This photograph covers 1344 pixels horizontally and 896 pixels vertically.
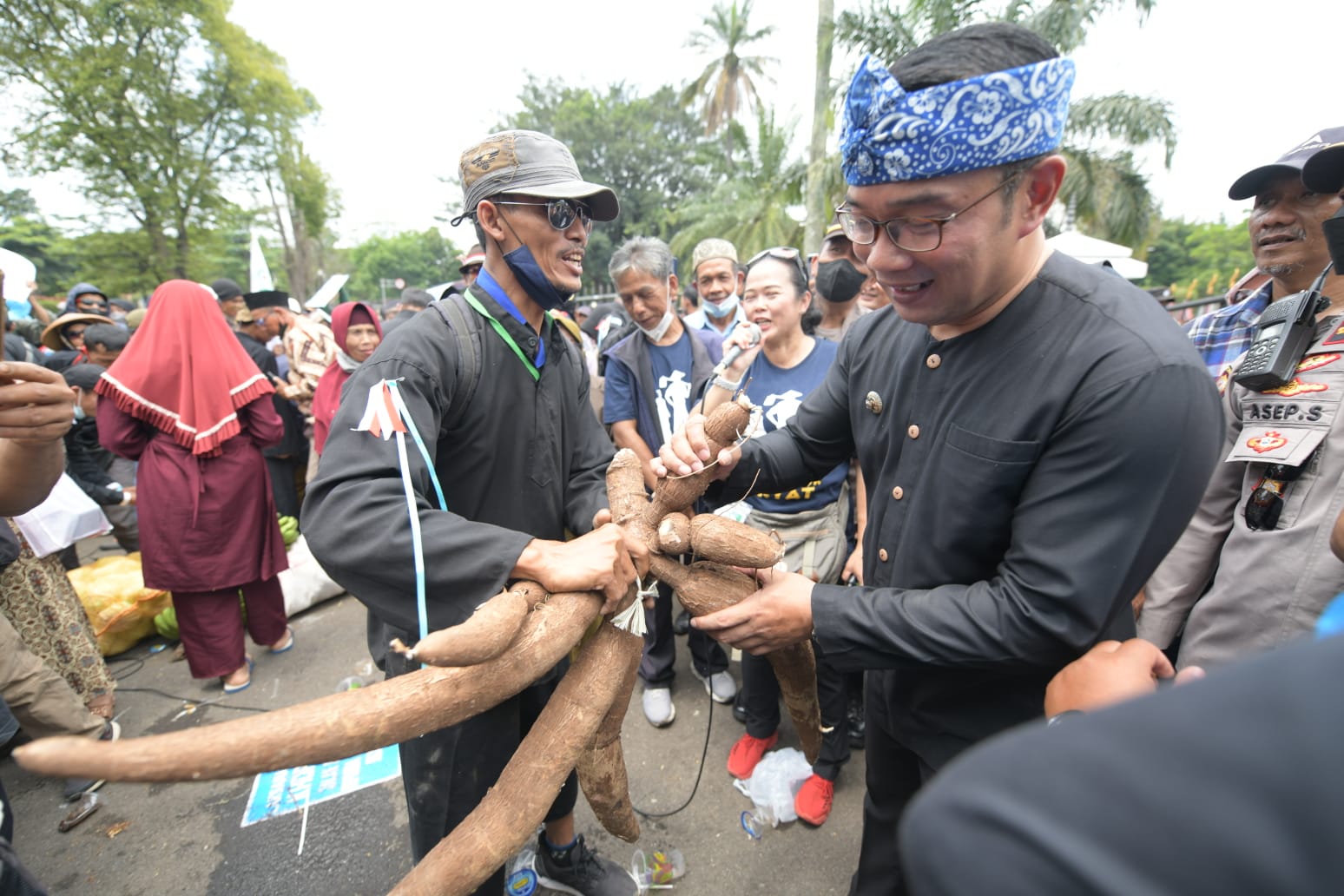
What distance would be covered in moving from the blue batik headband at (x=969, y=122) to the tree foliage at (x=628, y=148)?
29422mm

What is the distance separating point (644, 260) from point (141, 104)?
75.7 ft

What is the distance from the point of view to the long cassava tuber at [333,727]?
842mm

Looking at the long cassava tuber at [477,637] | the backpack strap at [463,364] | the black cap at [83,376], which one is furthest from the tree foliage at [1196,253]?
the black cap at [83,376]

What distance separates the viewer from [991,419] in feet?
4.26

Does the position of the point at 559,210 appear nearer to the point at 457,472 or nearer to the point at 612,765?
the point at 457,472

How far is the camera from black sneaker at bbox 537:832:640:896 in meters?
2.29

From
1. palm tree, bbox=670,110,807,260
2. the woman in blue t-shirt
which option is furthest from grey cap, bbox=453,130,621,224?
palm tree, bbox=670,110,807,260

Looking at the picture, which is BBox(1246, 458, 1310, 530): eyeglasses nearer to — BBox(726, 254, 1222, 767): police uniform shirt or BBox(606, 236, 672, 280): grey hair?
BBox(726, 254, 1222, 767): police uniform shirt

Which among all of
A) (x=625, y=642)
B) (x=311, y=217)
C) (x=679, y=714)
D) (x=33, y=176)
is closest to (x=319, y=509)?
(x=625, y=642)

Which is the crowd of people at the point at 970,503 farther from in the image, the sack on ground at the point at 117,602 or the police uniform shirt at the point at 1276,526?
the sack on ground at the point at 117,602

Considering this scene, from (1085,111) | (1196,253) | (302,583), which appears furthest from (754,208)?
(1196,253)

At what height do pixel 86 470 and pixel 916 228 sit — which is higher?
pixel 916 228

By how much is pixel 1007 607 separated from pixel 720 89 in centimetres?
3426

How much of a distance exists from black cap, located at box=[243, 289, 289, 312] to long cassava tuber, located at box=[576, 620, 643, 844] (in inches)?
255
